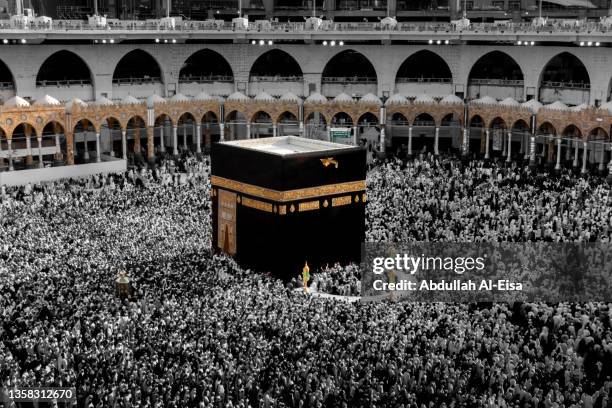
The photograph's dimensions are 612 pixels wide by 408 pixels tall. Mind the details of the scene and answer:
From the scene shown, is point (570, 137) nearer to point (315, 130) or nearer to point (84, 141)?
point (315, 130)

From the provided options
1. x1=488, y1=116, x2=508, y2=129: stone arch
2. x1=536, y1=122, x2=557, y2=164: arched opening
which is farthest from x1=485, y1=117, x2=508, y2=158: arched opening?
x1=536, y1=122, x2=557, y2=164: arched opening

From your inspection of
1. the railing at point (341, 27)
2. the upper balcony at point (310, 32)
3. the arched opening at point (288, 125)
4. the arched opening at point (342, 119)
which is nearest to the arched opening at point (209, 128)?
the arched opening at point (288, 125)

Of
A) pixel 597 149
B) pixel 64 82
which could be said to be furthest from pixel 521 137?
pixel 64 82

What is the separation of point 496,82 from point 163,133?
1734 centimetres

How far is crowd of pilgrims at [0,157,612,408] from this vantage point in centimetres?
1345

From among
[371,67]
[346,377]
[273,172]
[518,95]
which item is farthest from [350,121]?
[346,377]

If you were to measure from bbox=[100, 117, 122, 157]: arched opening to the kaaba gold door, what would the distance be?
16.0 meters

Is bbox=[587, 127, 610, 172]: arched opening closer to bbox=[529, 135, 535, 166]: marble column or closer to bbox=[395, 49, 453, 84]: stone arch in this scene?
bbox=[529, 135, 535, 166]: marble column

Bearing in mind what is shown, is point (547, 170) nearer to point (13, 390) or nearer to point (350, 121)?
point (350, 121)

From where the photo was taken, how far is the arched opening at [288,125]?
41.8 m

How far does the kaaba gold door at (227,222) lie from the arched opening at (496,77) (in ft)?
72.9

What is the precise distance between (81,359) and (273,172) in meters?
8.29

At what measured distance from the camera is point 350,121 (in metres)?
41.9

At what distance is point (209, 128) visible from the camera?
4084cm
